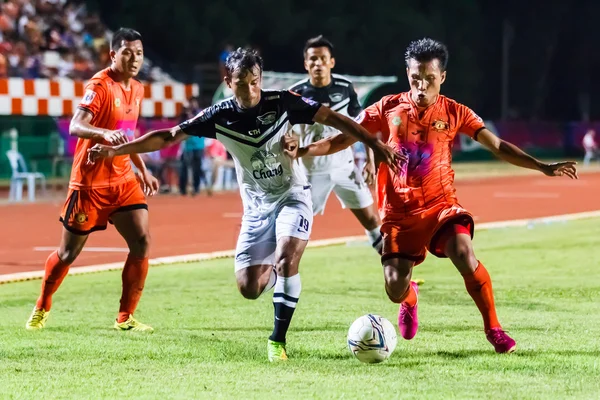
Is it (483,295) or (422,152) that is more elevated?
(422,152)

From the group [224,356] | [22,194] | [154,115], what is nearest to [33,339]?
[224,356]

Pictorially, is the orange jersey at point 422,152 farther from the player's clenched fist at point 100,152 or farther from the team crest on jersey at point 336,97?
the team crest on jersey at point 336,97

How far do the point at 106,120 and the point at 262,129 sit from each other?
1.69m

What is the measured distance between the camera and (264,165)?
25.3ft

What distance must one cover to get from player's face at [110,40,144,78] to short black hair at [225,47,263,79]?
4.43ft

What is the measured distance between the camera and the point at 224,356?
24.5 ft

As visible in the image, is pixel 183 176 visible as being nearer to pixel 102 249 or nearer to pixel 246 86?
pixel 102 249

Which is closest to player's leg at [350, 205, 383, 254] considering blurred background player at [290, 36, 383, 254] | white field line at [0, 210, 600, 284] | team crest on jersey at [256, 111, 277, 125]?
blurred background player at [290, 36, 383, 254]

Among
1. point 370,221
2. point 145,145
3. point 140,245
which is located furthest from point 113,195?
point 370,221

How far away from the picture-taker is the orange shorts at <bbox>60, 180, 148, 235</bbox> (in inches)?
348

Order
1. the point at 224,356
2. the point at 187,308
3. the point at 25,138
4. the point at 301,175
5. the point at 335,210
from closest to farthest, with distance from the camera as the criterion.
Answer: the point at 224,356 < the point at 301,175 < the point at 187,308 < the point at 335,210 < the point at 25,138

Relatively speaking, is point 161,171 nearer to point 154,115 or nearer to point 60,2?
point 154,115

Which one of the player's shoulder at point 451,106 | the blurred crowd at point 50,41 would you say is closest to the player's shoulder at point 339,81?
the player's shoulder at point 451,106

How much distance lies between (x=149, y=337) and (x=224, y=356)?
1.04 meters
